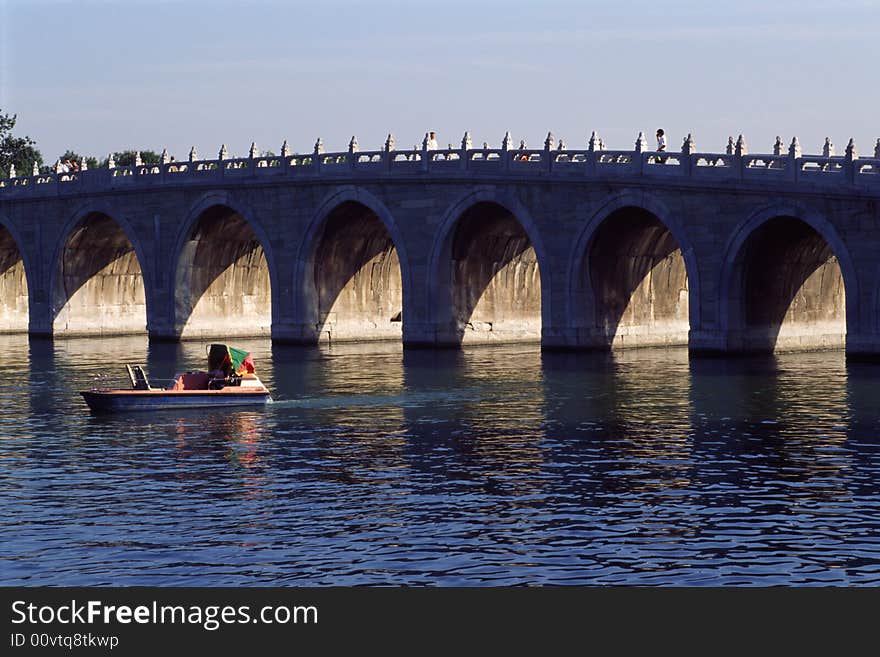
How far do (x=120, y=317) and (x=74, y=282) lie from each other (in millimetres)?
3374

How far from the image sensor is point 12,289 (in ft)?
308

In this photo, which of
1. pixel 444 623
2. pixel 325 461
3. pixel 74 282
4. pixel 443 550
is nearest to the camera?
pixel 444 623

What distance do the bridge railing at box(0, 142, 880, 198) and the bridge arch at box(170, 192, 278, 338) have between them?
211 cm

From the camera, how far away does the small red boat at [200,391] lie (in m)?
43.8

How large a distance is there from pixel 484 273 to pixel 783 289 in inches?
580

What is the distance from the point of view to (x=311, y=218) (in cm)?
7244

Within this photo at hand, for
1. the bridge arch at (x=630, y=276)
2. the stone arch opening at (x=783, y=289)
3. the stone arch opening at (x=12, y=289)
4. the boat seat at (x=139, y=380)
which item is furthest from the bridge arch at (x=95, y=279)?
the boat seat at (x=139, y=380)

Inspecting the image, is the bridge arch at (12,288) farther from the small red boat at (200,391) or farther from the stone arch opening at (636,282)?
the small red boat at (200,391)

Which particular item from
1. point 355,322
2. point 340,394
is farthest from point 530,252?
point 340,394

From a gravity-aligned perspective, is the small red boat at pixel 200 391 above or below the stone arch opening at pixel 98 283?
below

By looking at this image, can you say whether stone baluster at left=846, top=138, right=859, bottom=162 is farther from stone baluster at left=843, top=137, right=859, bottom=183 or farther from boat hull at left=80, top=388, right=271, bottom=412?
boat hull at left=80, top=388, right=271, bottom=412

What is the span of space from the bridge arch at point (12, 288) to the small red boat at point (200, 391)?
48224 mm

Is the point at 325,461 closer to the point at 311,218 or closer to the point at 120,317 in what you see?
the point at 311,218

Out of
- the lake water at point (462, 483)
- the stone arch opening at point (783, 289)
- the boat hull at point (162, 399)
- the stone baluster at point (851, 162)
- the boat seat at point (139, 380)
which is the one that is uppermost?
the stone baluster at point (851, 162)
